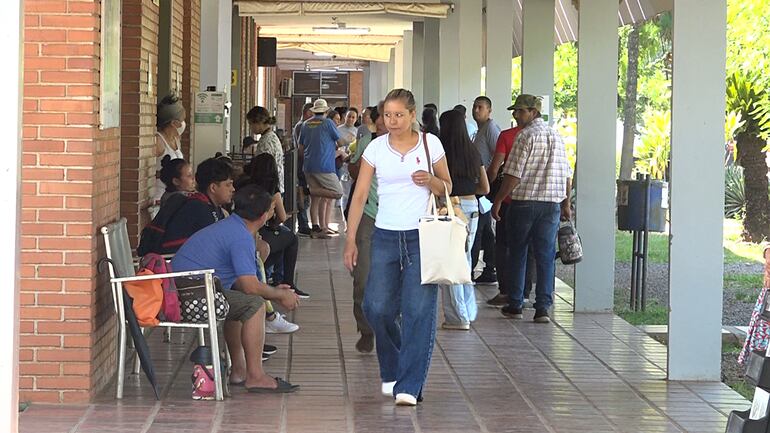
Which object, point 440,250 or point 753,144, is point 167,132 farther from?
point 753,144

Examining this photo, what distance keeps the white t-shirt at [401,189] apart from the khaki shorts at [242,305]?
0.84 meters

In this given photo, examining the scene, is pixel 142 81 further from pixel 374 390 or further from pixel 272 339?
pixel 374 390

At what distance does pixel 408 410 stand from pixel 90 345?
1.67 meters

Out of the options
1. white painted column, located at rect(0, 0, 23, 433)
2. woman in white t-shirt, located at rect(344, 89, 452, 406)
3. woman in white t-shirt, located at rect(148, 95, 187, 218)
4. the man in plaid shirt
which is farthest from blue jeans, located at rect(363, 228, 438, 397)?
woman in white t-shirt, located at rect(148, 95, 187, 218)

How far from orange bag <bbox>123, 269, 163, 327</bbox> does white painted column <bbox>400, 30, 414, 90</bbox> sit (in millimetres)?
17752

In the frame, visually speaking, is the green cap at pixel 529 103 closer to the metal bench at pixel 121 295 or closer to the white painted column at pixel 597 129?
the white painted column at pixel 597 129

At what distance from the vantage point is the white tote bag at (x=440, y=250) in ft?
22.1

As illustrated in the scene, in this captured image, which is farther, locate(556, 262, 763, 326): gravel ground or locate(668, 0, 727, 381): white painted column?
locate(556, 262, 763, 326): gravel ground

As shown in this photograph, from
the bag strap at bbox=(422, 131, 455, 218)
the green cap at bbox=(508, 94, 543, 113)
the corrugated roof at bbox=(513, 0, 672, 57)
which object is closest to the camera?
the bag strap at bbox=(422, 131, 455, 218)

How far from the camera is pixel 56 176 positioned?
6730mm

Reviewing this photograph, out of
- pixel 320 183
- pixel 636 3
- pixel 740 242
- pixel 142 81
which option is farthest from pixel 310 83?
pixel 142 81

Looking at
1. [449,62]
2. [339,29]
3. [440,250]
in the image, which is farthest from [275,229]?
[339,29]

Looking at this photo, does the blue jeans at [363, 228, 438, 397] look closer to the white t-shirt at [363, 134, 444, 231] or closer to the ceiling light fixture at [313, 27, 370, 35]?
the white t-shirt at [363, 134, 444, 231]

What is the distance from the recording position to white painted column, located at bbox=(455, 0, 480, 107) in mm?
16844
